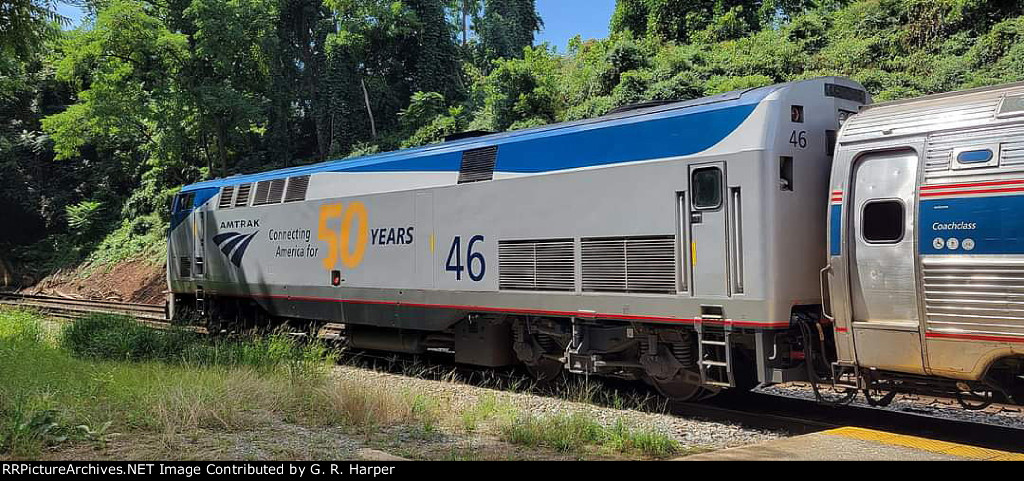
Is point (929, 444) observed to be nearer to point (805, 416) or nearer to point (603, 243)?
point (805, 416)

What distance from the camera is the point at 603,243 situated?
9.73 m

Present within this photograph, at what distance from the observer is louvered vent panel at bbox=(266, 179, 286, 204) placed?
15.2 metres

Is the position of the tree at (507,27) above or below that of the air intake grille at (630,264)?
above

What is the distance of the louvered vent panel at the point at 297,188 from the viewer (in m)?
14.6

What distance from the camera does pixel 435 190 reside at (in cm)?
1200

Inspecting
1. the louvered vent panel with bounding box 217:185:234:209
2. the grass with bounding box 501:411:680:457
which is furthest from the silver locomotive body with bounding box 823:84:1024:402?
the louvered vent panel with bounding box 217:185:234:209

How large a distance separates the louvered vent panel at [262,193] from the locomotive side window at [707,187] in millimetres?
9592

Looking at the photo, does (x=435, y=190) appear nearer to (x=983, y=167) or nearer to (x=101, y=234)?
(x=983, y=167)

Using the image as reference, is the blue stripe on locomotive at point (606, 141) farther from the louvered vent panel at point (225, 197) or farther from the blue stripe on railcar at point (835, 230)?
the louvered vent panel at point (225, 197)

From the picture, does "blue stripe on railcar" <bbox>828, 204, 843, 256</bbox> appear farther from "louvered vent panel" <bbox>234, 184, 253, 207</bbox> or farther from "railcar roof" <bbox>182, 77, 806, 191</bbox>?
"louvered vent panel" <bbox>234, 184, 253, 207</bbox>

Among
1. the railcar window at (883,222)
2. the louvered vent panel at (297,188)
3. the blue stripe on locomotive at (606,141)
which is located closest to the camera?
the railcar window at (883,222)

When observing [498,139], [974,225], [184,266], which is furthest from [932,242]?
[184,266]

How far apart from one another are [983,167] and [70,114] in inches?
1281

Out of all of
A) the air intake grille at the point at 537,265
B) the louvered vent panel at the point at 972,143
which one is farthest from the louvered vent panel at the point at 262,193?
the louvered vent panel at the point at 972,143
